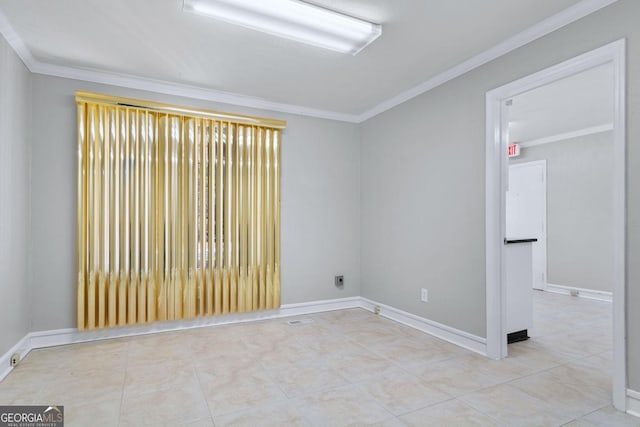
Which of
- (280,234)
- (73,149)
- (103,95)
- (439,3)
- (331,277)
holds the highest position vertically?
(439,3)

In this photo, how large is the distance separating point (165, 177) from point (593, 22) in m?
3.60

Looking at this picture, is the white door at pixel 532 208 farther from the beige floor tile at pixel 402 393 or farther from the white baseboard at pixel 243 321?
the beige floor tile at pixel 402 393

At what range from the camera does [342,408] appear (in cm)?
202

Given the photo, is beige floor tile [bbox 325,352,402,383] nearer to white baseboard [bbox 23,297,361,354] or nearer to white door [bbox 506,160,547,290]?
white baseboard [bbox 23,297,361,354]

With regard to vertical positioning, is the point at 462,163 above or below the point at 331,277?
above

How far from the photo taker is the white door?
5727 mm

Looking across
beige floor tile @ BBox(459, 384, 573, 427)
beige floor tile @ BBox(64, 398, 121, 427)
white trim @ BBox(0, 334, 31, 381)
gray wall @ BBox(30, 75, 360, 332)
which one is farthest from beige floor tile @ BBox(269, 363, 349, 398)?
white trim @ BBox(0, 334, 31, 381)

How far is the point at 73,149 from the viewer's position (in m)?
3.12

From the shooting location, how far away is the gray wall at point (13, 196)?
2428 millimetres

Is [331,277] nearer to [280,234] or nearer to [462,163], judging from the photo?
[280,234]

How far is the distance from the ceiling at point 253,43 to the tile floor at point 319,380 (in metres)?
2.45

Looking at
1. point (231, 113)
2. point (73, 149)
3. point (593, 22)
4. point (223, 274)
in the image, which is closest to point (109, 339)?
point (223, 274)

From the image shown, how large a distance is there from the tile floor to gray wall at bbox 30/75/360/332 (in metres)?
0.67

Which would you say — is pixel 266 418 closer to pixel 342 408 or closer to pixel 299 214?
pixel 342 408
